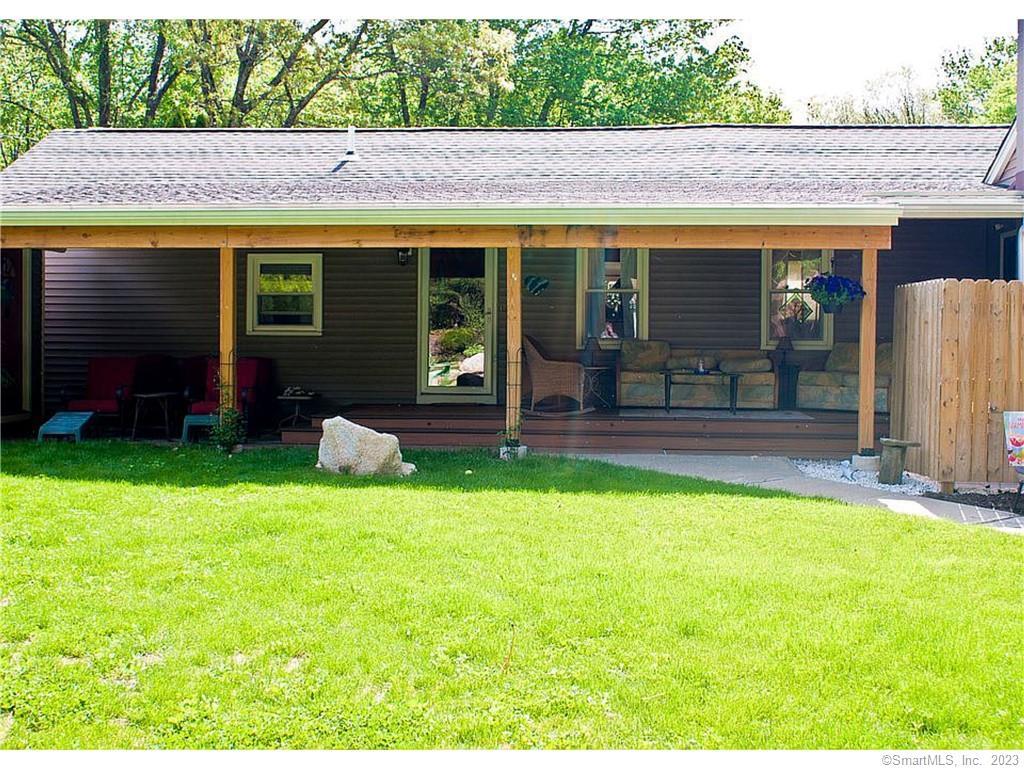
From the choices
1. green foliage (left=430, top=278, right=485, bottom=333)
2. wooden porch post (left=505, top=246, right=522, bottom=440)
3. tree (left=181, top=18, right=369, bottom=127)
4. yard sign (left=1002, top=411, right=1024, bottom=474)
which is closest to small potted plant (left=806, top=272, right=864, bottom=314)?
Result: yard sign (left=1002, top=411, right=1024, bottom=474)

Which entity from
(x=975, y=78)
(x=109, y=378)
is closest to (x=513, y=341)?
(x=109, y=378)

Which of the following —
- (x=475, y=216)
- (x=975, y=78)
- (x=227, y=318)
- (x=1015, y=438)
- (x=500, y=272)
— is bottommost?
(x=1015, y=438)

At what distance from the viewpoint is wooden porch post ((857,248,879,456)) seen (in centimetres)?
801

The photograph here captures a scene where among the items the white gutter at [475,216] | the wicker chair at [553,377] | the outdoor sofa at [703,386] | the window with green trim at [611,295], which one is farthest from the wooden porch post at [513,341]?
the window with green trim at [611,295]

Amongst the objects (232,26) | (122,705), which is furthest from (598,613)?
(232,26)

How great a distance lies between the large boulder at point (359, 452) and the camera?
725 cm

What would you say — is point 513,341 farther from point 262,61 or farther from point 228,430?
point 262,61

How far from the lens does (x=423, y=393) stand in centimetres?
1126

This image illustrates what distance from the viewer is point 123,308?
11.5m

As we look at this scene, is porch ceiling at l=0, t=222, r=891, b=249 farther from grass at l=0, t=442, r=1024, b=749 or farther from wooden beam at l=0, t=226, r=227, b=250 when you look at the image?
grass at l=0, t=442, r=1024, b=749

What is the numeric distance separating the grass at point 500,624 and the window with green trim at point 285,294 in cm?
528

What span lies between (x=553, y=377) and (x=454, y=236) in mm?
2185

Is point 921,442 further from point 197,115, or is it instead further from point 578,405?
point 197,115

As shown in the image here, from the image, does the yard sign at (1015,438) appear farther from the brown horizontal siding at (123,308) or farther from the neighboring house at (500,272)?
the brown horizontal siding at (123,308)
